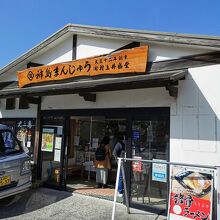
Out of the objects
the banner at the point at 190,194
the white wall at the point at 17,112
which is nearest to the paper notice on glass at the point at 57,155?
the white wall at the point at 17,112

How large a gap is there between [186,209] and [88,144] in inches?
237

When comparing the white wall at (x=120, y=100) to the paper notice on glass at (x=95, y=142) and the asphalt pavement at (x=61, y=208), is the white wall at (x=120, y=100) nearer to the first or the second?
the paper notice on glass at (x=95, y=142)

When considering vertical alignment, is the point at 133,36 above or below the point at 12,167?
above

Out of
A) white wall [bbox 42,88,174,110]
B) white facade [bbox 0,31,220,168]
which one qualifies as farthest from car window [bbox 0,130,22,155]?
white facade [bbox 0,31,220,168]

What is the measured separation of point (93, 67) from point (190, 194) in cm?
418

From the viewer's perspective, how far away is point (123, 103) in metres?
7.30

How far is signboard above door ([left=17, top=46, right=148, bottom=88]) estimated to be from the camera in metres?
6.89

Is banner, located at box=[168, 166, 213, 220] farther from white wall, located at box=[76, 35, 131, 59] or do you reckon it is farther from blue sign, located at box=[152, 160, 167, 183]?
white wall, located at box=[76, 35, 131, 59]

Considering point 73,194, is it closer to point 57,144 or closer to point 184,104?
point 57,144

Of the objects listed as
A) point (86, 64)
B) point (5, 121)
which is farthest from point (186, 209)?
point (5, 121)

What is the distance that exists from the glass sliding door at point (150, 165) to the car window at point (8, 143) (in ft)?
9.91

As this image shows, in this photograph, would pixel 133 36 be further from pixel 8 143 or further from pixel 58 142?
pixel 8 143

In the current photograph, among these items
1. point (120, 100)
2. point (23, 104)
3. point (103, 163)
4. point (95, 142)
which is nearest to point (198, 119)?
point (120, 100)

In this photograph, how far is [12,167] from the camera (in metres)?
6.65
